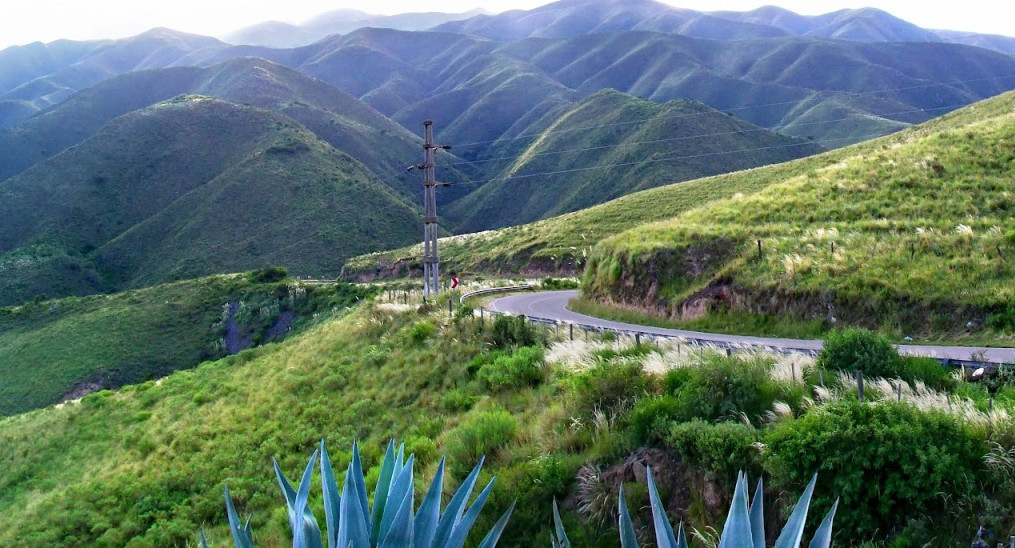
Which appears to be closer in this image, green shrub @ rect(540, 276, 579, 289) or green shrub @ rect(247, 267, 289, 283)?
green shrub @ rect(540, 276, 579, 289)

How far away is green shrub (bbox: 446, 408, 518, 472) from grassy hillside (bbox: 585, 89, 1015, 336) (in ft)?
26.9

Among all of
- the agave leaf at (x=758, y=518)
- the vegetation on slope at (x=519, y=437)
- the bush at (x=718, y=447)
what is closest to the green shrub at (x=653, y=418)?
the vegetation on slope at (x=519, y=437)

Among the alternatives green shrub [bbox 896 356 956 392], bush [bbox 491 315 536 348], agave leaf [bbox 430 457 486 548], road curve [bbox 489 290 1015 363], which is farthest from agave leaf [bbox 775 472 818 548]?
bush [bbox 491 315 536 348]

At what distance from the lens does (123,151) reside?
334 ft

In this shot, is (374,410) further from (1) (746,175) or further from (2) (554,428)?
(1) (746,175)

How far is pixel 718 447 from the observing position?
259 inches

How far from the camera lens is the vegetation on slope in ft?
18.8

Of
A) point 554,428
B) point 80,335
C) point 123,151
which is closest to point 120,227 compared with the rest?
point 123,151

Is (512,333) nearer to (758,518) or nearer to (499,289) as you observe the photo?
(758,518)

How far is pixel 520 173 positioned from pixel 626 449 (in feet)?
380

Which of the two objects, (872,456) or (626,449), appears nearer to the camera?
(872,456)

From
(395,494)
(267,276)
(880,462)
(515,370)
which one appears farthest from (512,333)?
(267,276)

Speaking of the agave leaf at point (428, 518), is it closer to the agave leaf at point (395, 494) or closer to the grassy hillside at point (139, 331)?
the agave leaf at point (395, 494)

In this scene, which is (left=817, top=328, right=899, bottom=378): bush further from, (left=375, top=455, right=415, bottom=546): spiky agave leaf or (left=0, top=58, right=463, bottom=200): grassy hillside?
(left=0, top=58, right=463, bottom=200): grassy hillside
